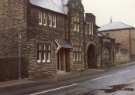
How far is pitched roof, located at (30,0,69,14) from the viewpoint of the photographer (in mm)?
31664

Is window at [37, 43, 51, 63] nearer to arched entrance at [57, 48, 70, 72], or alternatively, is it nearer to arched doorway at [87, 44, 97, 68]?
arched entrance at [57, 48, 70, 72]

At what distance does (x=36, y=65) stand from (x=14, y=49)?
Result: 2510mm

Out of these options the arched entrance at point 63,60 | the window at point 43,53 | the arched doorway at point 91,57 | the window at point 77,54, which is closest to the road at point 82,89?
the window at point 43,53

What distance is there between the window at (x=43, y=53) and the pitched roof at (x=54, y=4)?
3.87 m

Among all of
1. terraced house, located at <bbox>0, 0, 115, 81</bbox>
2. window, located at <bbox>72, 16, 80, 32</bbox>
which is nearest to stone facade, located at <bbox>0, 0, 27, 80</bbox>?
terraced house, located at <bbox>0, 0, 115, 81</bbox>

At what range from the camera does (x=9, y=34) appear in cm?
3045

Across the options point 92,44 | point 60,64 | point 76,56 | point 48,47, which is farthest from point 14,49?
point 92,44

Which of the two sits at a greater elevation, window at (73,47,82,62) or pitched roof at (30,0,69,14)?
pitched roof at (30,0,69,14)

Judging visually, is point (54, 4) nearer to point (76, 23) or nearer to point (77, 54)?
point (76, 23)

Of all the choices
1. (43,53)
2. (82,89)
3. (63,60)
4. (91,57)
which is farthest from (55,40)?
(82,89)

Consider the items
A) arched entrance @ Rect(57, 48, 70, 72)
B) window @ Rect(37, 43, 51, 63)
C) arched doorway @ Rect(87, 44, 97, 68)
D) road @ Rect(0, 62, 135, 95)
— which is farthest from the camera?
arched doorway @ Rect(87, 44, 97, 68)

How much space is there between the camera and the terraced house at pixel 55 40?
29547 millimetres

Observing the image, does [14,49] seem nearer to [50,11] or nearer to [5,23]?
[5,23]

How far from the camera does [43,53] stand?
31.7 m
